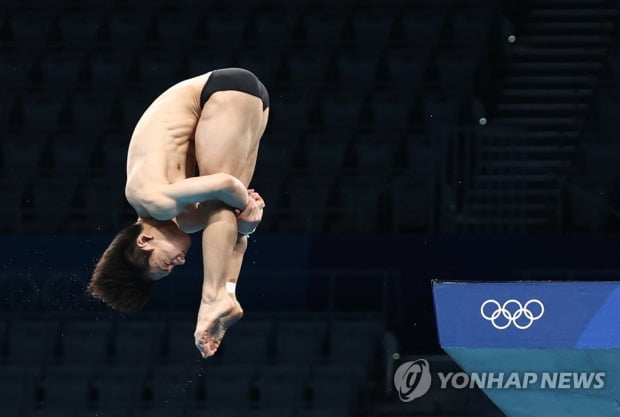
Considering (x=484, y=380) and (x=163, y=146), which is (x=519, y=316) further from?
(x=163, y=146)

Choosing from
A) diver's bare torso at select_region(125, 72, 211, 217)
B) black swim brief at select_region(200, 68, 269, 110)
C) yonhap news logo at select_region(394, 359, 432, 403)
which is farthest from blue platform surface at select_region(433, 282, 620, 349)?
yonhap news logo at select_region(394, 359, 432, 403)

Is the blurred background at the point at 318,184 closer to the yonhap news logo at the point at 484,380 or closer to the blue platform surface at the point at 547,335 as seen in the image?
the yonhap news logo at the point at 484,380

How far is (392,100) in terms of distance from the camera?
15703 millimetres

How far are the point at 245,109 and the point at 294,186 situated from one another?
21.9 ft

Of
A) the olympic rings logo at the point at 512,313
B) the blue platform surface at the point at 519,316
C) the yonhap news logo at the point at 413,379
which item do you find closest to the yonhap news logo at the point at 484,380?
the yonhap news logo at the point at 413,379

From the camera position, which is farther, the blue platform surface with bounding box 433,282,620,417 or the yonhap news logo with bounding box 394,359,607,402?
the yonhap news logo with bounding box 394,359,607,402

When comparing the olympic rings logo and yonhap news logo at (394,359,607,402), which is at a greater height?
the olympic rings logo

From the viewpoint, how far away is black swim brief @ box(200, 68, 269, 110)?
26.9ft

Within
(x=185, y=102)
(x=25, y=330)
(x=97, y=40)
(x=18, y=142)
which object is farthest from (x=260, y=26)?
(x=185, y=102)

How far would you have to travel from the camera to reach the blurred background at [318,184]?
1323 centimetres

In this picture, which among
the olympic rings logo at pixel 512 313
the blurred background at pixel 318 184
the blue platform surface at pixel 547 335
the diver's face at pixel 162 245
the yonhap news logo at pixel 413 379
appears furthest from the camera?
the blurred background at pixel 318 184

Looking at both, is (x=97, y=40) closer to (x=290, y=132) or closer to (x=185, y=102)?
(x=290, y=132)

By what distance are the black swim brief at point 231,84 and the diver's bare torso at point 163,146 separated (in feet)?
0.14

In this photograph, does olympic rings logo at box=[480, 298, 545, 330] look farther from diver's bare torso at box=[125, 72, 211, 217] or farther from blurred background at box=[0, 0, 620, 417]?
diver's bare torso at box=[125, 72, 211, 217]
